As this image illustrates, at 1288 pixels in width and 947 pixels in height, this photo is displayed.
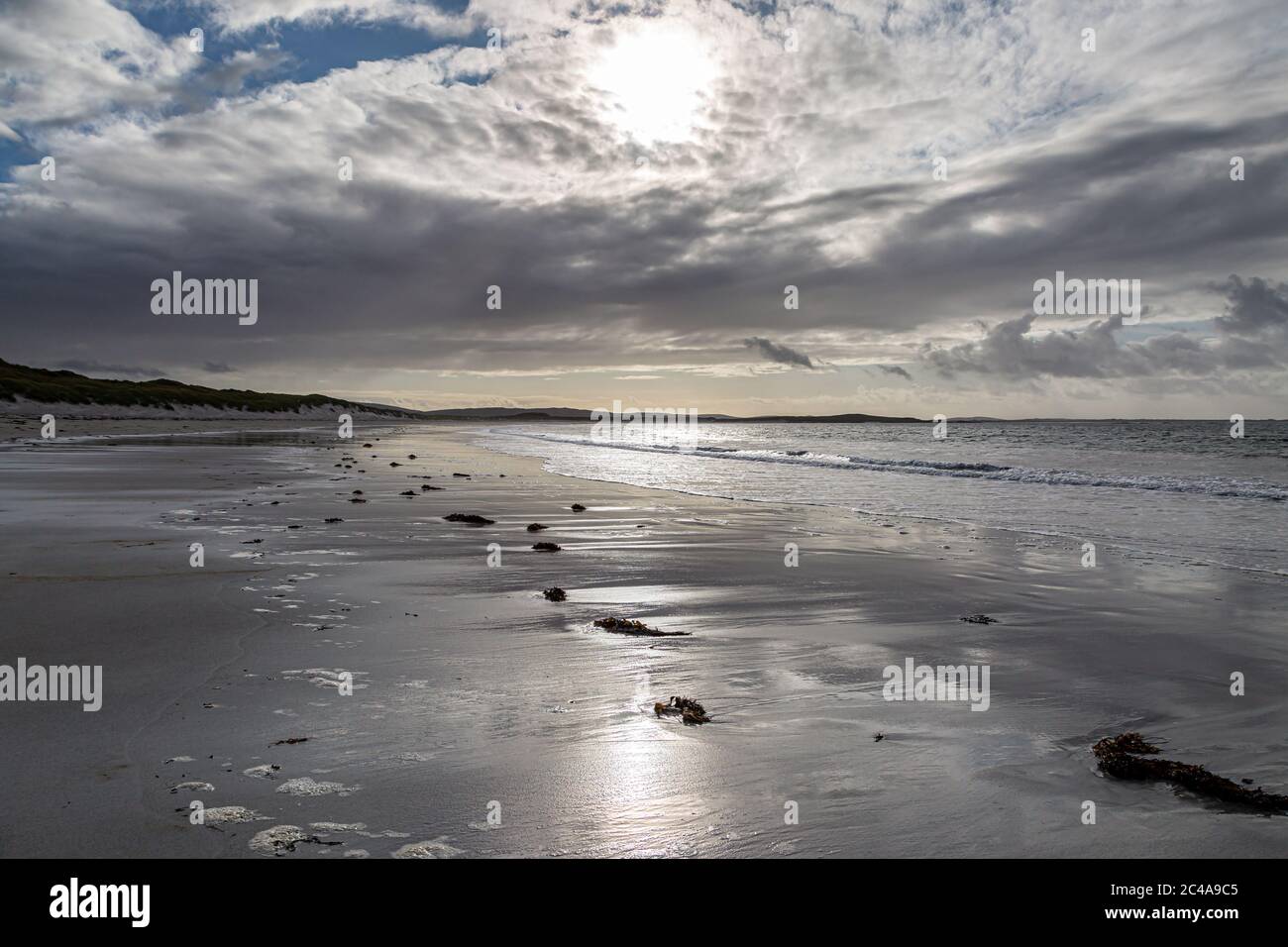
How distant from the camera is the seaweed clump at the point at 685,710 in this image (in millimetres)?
4883

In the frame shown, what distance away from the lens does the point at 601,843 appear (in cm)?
334

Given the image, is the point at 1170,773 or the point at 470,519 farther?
the point at 470,519

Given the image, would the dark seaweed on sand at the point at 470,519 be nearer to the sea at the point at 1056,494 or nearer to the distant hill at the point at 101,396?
the sea at the point at 1056,494

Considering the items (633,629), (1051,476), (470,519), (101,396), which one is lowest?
(633,629)

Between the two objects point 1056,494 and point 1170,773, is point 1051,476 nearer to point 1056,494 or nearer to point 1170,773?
point 1056,494

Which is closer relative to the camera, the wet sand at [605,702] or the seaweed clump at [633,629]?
the wet sand at [605,702]

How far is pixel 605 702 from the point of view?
521 centimetres

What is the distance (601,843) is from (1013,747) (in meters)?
2.71

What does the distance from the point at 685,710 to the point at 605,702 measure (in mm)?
574

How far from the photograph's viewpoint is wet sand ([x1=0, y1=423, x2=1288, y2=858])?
138 inches

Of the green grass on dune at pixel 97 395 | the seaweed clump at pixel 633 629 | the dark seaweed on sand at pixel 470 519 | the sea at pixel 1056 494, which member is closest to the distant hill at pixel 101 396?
the green grass on dune at pixel 97 395

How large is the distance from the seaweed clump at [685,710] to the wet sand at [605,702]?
0.11 meters

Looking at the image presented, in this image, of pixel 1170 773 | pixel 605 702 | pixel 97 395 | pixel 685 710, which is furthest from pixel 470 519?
pixel 97 395

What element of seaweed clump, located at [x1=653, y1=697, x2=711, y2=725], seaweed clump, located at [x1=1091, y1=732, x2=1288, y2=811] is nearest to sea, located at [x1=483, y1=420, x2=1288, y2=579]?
seaweed clump, located at [x1=1091, y1=732, x2=1288, y2=811]
